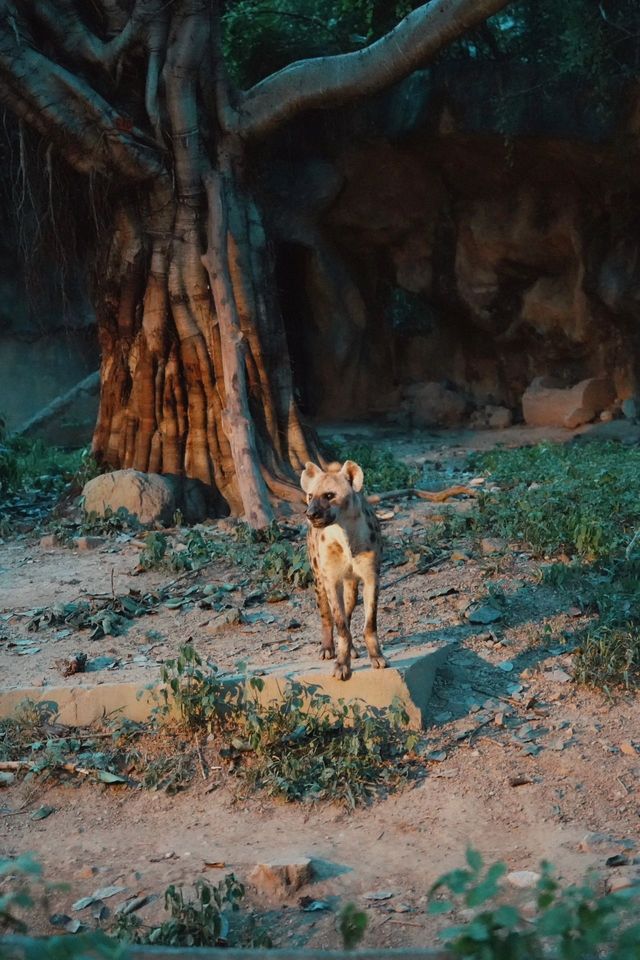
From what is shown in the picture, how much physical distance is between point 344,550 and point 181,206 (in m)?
5.01

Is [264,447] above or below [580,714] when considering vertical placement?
above

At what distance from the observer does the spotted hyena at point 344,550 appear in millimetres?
5184

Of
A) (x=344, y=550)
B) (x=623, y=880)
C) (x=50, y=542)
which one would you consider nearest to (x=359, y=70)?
(x=50, y=542)

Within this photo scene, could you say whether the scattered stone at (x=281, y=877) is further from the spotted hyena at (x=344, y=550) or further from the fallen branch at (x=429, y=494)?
the fallen branch at (x=429, y=494)

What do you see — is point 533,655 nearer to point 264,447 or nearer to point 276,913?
point 276,913

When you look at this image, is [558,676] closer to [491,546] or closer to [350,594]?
[350,594]

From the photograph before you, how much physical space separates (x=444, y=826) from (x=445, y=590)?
2.18 metres

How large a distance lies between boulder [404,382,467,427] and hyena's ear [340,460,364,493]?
10250 millimetres

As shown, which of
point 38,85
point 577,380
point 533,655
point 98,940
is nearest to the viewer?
point 98,940

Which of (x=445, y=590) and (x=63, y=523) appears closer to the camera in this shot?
(x=445, y=590)

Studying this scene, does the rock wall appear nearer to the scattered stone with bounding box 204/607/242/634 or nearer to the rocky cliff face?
the rocky cliff face

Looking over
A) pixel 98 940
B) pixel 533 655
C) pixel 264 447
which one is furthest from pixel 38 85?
pixel 98 940

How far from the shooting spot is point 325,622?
5.50m

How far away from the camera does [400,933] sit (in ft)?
12.5
